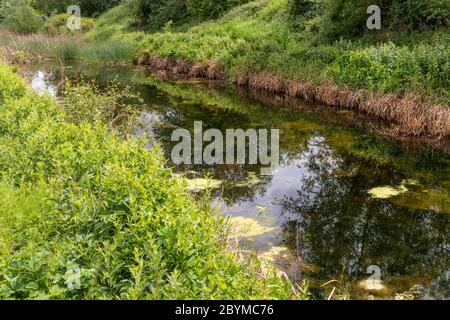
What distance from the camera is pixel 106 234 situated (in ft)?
14.9

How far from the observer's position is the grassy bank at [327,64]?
39.8 ft

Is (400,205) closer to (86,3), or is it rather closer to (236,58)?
(236,58)

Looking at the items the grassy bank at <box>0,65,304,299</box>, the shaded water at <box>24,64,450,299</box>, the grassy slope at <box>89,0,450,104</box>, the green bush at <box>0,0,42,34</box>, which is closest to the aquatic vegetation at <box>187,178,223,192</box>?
the shaded water at <box>24,64,450,299</box>

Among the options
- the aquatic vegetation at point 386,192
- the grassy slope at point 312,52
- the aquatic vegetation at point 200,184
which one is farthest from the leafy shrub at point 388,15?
the aquatic vegetation at point 200,184

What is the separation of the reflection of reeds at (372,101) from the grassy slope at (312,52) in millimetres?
221

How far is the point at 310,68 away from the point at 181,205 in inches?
475

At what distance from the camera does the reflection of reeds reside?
38.2 ft

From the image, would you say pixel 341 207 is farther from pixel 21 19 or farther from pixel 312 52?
pixel 21 19

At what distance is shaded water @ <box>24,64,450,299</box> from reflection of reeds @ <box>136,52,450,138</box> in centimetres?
63

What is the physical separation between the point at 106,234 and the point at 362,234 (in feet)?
13.5

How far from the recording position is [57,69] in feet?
88.7

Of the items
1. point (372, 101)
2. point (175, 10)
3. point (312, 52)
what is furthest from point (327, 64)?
point (175, 10)

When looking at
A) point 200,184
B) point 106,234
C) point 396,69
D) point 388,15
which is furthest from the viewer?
point 388,15

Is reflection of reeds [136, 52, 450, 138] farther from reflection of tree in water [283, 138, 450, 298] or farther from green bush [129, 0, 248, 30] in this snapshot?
green bush [129, 0, 248, 30]
